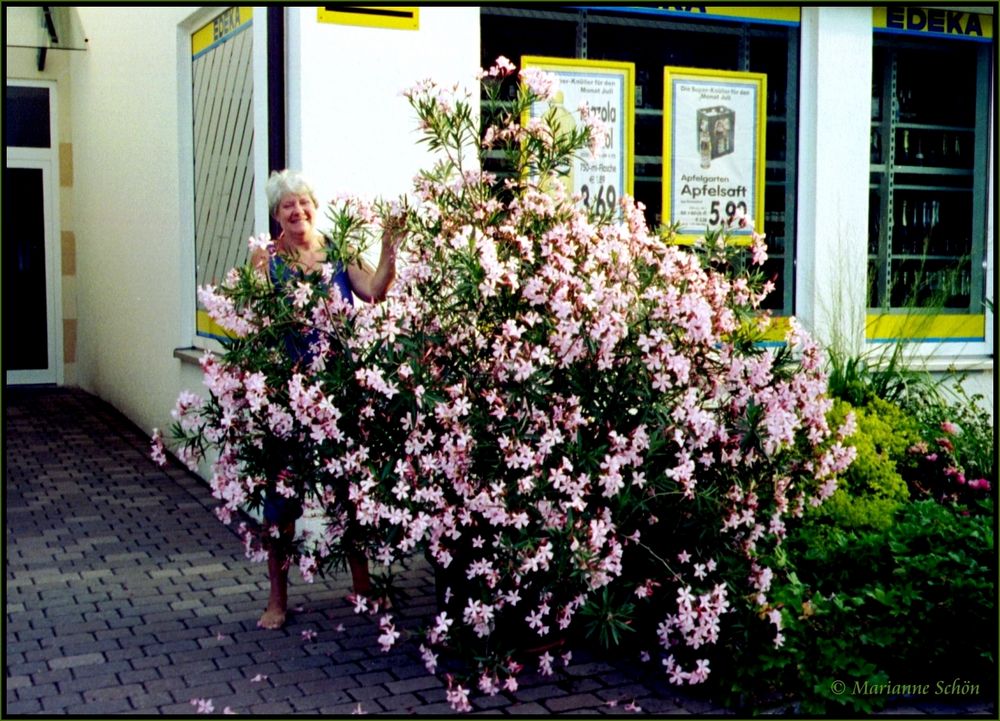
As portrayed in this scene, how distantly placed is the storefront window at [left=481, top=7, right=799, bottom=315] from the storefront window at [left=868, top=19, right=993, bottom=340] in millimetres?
856

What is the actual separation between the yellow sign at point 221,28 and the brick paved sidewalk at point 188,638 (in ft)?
10.2

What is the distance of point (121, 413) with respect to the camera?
11.8 metres

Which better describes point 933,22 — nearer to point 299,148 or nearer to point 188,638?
point 299,148

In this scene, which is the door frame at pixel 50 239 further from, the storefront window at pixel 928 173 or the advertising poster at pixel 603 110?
the storefront window at pixel 928 173

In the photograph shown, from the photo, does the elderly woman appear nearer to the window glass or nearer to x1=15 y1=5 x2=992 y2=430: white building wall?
x1=15 y1=5 x2=992 y2=430: white building wall

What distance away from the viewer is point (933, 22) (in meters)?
9.09

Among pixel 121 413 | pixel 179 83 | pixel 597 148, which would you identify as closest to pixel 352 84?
pixel 597 148

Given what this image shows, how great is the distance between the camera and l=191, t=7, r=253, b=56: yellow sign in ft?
25.7

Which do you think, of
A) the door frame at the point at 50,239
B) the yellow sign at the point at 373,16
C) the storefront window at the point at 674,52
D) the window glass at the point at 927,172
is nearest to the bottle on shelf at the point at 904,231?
the window glass at the point at 927,172

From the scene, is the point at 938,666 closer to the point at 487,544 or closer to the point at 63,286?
the point at 487,544

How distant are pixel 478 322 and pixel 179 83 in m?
5.48

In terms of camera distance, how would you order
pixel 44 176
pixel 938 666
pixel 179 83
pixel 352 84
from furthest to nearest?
1. pixel 44 176
2. pixel 179 83
3. pixel 352 84
4. pixel 938 666
